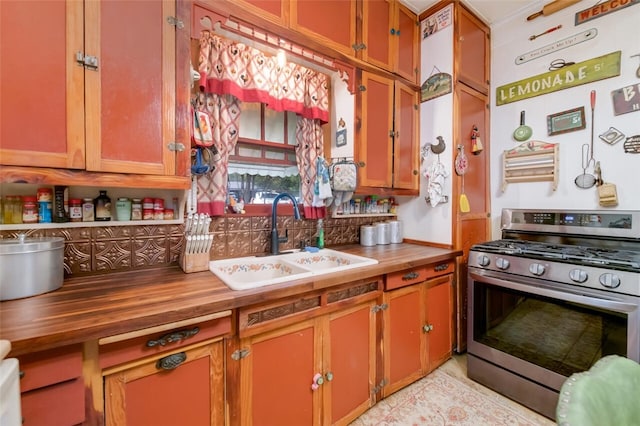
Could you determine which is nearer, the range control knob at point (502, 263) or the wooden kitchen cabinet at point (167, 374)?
the wooden kitchen cabinet at point (167, 374)

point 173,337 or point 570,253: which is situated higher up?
point 570,253

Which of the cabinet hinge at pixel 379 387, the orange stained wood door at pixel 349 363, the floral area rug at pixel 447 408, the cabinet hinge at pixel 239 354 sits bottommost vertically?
the floral area rug at pixel 447 408

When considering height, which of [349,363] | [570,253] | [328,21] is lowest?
[349,363]

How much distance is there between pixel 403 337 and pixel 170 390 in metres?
1.40

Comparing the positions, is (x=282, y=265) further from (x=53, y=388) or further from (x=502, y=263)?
(x=502, y=263)

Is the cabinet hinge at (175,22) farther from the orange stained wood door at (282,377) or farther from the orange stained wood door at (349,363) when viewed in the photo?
the orange stained wood door at (349,363)

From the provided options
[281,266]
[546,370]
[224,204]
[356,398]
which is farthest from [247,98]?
Answer: [546,370]

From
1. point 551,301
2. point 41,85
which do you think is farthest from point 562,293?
point 41,85

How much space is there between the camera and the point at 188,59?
124 cm

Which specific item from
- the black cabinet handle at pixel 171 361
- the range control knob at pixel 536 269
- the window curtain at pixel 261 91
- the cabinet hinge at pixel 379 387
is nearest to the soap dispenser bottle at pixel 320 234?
the window curtain at pixel 261 91

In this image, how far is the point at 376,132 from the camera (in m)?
2.05

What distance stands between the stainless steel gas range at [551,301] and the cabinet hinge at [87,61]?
235 centimetres

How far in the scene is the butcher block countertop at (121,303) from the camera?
76cm

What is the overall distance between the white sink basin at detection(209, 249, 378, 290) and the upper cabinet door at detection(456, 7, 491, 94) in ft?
5.71
